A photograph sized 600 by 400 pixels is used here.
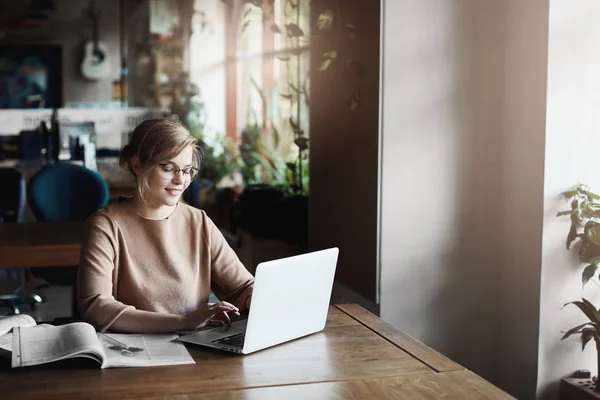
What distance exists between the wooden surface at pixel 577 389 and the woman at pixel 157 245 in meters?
1.50

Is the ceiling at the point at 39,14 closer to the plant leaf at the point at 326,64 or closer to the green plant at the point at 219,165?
the green plant at the point at 219,165

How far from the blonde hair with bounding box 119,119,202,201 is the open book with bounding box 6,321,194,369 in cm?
47

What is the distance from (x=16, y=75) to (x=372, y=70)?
8.23 m

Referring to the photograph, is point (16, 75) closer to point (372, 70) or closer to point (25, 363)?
point (372, 70)

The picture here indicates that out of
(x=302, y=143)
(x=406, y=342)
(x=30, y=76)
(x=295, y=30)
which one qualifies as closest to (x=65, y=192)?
(x=302, y=143)

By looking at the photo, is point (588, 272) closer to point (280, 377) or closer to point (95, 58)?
point (280, 377)

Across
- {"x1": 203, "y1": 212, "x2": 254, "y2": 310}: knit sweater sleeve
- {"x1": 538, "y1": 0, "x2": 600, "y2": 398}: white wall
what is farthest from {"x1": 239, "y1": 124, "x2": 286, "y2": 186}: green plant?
{"x1": 203, "y1": 212, "x2": 254, "y2": 310}: knit sweater sleeve

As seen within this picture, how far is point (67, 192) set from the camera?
430 centimetres

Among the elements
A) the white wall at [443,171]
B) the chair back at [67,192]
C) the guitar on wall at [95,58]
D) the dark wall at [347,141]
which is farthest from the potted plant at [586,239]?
the guitar on wall at [95,58]

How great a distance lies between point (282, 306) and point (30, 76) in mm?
9549

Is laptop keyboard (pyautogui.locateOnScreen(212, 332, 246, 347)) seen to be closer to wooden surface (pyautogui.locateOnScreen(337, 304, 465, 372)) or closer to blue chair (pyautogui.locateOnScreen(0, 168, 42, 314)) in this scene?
wooden surface (pyautogui.locateOnScreen(337, 304, 465, 372))

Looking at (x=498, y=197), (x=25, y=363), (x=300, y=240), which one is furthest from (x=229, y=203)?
(x=25, y=363)

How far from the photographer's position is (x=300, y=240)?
15.3 feet

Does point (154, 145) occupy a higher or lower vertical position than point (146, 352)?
higher
